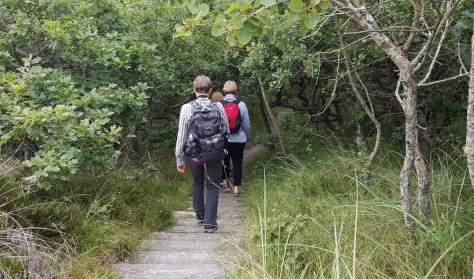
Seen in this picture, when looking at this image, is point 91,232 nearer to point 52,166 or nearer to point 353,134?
point 52,166

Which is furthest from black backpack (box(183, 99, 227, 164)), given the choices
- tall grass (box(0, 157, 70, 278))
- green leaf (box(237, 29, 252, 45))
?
green leaf (box(237, 29, 252, 45))

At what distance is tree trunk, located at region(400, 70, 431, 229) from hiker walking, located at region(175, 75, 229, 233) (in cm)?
198

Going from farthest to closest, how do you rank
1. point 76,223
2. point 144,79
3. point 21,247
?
point 144,79 → point 76,223 → point 21,247

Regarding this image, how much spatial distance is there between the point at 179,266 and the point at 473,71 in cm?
262

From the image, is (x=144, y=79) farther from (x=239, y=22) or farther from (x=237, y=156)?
(x=239, y=22)

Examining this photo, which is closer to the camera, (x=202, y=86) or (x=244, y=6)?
(x=244, y=6)

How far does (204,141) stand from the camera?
171 inches

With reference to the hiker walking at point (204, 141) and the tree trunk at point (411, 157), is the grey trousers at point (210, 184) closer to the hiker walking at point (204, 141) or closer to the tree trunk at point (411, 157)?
the hiker walking at point (204, 141)

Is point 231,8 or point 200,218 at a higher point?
point 231,8

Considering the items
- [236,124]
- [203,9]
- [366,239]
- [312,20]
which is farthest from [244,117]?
[312,20]

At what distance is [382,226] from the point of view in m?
3.27

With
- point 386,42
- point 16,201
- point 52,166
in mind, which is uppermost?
point 386,42

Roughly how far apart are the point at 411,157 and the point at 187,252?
216 centimetres

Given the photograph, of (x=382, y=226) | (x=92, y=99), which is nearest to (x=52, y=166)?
(x=92, y=99)
